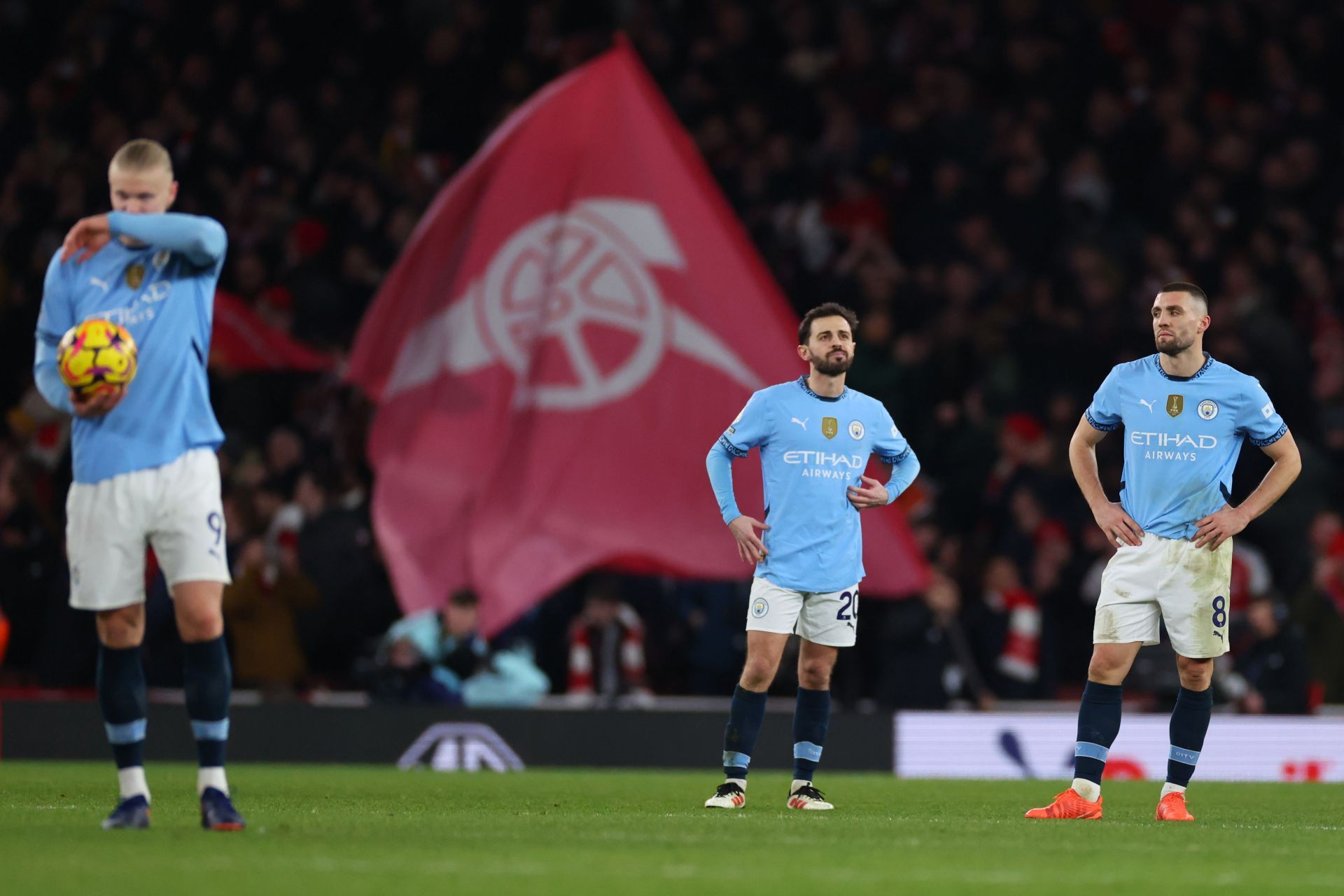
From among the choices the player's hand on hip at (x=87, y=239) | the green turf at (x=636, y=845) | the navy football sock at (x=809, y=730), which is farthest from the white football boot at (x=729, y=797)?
the player's hand on hip at (x=87, y=239)

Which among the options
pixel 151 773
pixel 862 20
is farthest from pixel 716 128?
pixel 151 773

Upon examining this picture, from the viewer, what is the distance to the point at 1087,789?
937 centimetres

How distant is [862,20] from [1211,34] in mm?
3638

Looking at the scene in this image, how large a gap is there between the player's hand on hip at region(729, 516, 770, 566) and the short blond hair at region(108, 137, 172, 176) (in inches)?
131

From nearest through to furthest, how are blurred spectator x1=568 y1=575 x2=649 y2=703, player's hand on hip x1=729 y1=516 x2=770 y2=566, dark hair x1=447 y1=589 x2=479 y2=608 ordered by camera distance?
player's hand on hip x1=729 y1=516 x2=770 y2=566 → dark hair x1=447 y1=589 x2=479 y2=608 → blurred spectator x1=568 y1=575 x2=649 y2=703

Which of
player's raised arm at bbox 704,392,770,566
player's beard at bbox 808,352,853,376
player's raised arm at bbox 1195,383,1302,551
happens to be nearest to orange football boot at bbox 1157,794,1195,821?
player's raised arm at bbox 1195,383,1302,551

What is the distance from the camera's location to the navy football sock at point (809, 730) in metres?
9.91

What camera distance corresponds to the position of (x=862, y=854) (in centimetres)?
730

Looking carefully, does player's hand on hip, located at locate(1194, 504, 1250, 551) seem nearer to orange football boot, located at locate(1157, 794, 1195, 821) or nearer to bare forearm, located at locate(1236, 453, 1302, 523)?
bare forearm, located at locate(1236, 453, 1302, 523)

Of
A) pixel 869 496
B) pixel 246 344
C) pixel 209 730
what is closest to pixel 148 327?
pixel 209 730

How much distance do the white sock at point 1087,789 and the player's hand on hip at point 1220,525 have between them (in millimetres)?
1208

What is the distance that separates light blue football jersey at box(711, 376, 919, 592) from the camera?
386 inches

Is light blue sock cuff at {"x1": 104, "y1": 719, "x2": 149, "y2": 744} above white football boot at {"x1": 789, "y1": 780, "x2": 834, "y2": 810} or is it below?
above

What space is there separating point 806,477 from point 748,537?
1.43ft
